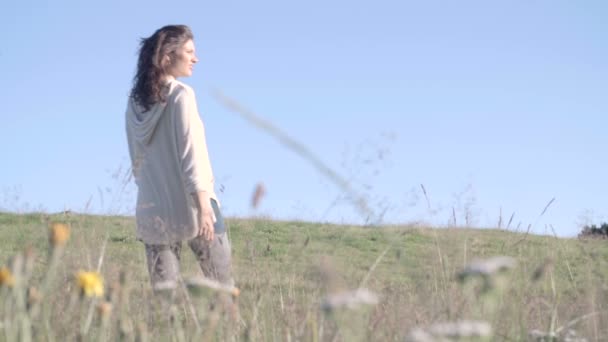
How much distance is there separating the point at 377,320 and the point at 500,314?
42 centimetres

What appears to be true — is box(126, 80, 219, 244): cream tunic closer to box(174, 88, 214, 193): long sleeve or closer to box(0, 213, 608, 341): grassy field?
box(174, 88, 214, 193): long sleeve

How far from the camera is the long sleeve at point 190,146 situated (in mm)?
4109

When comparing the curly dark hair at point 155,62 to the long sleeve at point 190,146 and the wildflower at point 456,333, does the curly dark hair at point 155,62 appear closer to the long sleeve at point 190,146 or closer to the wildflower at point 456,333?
the long sleeve at point 190,146

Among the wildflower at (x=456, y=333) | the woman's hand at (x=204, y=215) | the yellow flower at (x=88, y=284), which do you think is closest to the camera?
the wildflower at (x=456, y=333)

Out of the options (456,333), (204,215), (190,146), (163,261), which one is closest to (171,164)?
(190,146)

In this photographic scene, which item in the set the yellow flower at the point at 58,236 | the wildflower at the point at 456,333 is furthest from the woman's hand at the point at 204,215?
the wildflower at the point at 456,333

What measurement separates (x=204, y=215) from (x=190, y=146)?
0.34 m

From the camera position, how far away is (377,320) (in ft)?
8.98

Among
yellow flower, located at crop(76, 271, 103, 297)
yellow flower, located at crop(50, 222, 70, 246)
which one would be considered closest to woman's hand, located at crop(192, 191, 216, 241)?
yellow flower, located at crop(76, 271, 103, 297)

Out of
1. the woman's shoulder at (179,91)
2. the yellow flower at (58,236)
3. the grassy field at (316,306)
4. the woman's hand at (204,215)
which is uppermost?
the woman's shoulder at (179,91)

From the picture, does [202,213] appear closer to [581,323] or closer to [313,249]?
[581,323]

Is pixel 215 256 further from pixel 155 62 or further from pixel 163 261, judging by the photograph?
pixel 155 62

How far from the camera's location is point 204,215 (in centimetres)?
409

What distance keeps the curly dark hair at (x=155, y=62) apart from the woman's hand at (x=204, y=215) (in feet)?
1.73
